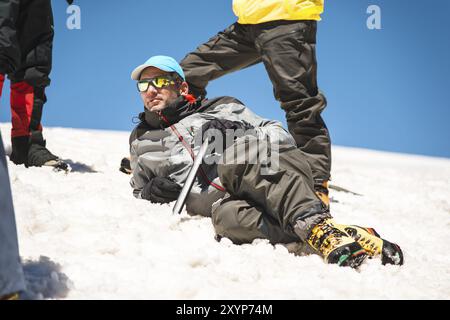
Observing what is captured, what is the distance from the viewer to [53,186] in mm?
2629

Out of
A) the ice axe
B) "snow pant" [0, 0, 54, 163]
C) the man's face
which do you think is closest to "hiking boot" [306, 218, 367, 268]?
the ice axe

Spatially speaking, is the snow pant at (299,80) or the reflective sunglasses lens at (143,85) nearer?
the snow pant at (299,80)

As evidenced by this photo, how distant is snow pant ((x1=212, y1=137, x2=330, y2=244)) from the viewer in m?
1.68

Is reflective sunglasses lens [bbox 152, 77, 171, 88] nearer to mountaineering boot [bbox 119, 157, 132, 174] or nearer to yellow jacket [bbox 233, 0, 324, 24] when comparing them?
yellow jacket [bbox 233, 0, 324, 24]

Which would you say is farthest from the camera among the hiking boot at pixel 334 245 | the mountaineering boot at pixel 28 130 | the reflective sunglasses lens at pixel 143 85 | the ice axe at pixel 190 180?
the mountaineering boot at pixel 28 130

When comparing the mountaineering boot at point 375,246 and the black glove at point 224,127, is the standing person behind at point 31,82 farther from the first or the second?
the mountaineering boot at point 375,246

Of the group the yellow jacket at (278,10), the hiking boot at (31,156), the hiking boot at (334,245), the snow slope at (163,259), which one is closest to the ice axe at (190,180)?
the snow slope at (163,259)

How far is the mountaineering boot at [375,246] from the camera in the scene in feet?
5.34

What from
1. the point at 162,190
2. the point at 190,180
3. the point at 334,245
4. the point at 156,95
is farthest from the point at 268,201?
the point at 156,95

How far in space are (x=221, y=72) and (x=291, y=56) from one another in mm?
646

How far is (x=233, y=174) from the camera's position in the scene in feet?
6.12

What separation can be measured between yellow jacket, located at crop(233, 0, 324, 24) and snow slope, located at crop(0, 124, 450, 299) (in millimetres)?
1241
